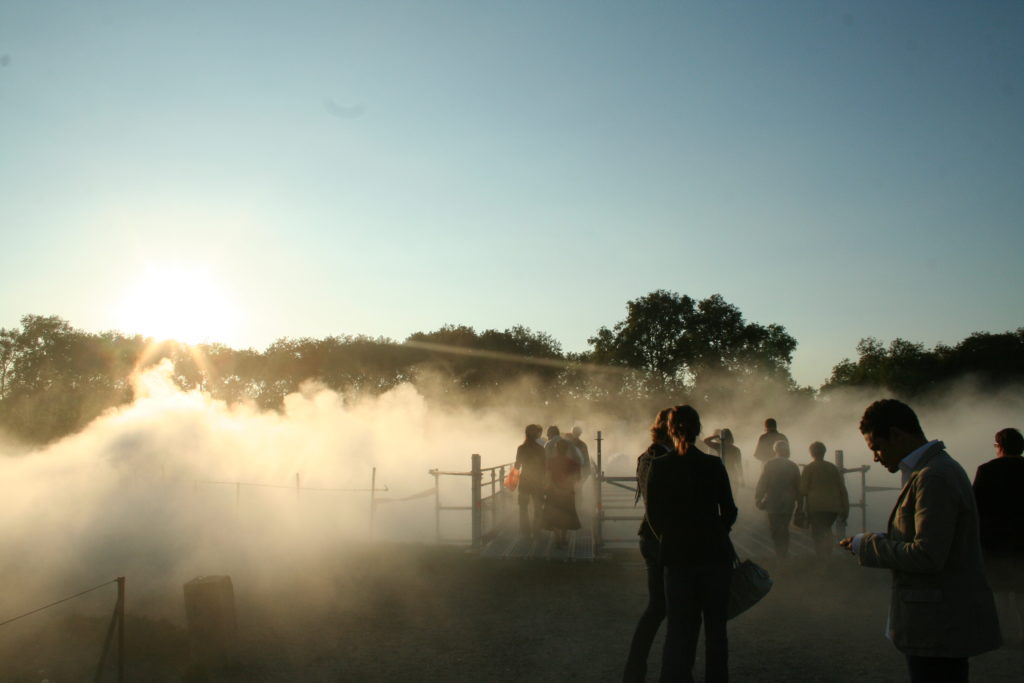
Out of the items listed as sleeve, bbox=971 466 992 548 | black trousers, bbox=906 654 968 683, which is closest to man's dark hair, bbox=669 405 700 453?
black trousers, bbox=906 654 968 683

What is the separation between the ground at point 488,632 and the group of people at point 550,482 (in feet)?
2.82

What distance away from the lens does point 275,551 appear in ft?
50.1

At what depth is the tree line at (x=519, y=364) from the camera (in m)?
55.2

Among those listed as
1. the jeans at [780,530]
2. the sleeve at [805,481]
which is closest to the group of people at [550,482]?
the jeans at [780,530]

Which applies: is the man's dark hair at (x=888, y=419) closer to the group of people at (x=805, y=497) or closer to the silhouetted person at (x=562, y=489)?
the group of people at (x=805, y=497)

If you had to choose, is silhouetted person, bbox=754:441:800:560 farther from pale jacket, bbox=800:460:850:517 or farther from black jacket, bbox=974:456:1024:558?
black jacket, bbox=974:456:1024:558

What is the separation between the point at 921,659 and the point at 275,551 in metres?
13.8

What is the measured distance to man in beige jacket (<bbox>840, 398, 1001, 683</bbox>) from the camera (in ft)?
11.5

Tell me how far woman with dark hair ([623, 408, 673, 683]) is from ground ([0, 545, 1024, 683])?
111 centimetres

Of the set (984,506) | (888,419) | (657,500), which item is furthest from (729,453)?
(888,419)

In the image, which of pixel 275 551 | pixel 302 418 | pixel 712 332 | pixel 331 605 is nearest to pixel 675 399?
pixel 712 332

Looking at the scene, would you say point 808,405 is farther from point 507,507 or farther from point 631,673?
point 631,673

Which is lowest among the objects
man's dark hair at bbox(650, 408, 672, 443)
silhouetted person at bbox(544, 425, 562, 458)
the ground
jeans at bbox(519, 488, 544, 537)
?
the ground

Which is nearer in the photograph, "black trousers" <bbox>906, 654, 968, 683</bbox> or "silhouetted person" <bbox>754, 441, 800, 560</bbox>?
"black trousers" <bbox>906, 654, 968, 683</bbox>
